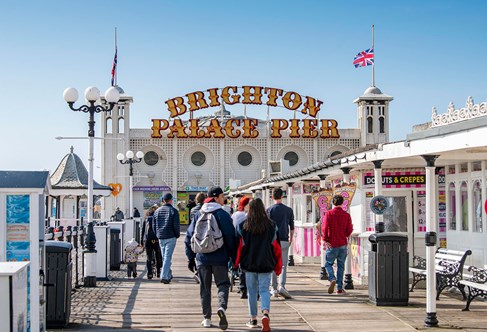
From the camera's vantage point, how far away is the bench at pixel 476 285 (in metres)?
10.4

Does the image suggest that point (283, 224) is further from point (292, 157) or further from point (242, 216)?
point (292, 157)

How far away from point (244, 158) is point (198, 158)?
343cm

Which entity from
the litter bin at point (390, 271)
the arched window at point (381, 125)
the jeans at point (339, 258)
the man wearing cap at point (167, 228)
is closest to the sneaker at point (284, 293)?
the jeans at point (339, 258)

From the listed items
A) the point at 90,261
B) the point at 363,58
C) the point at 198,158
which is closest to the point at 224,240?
the point at 90,261

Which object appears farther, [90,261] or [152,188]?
[152,188]

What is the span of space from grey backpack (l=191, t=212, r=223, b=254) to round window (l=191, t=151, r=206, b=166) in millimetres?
47314

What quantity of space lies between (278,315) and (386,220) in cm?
481

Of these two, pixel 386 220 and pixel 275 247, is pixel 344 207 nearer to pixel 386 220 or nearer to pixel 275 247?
pixel 386 220

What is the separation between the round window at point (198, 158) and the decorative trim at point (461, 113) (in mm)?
45286

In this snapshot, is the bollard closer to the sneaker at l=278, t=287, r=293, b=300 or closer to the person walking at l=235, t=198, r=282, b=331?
the sneaker at l=278, t=287, r=293, b=300

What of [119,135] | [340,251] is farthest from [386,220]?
[119,135]

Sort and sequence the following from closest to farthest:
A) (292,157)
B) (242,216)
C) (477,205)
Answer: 1. (242,216)
2. (477,205)
3. (292,157)

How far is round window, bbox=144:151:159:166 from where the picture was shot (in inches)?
2197

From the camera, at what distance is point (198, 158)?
5675 centimetres
